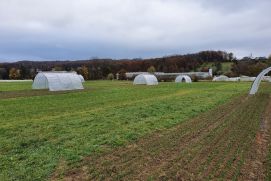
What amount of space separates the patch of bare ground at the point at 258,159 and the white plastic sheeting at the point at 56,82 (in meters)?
29.6

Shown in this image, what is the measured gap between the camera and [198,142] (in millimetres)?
10844

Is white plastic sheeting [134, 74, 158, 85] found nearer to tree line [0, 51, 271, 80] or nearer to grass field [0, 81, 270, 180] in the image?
tree line [0, 51, 271, 80]

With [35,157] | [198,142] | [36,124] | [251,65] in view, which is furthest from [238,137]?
[251,65]

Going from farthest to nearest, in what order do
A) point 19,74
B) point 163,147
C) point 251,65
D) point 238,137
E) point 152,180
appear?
point 251,65 < point 19,74 < point 238,137 < point 163,147 < point 152,180

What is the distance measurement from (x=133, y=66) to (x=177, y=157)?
5169 inches

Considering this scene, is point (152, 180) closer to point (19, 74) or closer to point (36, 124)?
point (36, 124)

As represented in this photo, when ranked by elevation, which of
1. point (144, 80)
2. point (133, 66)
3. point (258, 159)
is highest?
point (133, 66)

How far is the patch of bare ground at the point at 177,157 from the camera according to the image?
747cm

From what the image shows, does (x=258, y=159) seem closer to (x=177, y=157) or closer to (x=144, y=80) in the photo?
(x=177, y=157)

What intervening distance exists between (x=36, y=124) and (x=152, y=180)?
8.28 m

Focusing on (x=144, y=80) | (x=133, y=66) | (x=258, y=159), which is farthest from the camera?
(x=133, y=66)

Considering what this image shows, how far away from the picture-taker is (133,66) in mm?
139750

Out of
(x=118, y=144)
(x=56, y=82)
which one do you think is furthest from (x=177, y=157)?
(x=56, y=82)

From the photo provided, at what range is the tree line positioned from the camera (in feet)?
339
